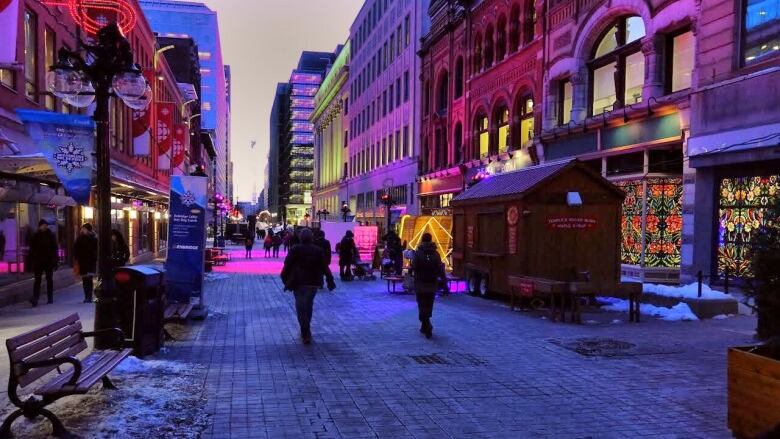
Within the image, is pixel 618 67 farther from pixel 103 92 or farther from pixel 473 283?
pixel 103 92

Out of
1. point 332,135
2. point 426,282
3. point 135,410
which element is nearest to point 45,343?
point 135,410

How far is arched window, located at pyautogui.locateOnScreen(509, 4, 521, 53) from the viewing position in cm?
2725

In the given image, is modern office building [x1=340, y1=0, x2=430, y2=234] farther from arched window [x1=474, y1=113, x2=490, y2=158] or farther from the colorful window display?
the colorful window display

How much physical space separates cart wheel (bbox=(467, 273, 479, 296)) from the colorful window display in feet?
18.5

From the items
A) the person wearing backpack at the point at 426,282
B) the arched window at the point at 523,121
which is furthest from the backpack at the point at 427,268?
the arched window at the point at 523,121

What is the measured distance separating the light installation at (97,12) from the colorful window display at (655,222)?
15348 mm

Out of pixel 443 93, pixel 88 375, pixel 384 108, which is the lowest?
pixel 88 375

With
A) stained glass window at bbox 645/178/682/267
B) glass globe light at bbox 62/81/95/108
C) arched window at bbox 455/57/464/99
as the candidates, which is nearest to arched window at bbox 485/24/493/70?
arched window at bbox 455/57/464/99

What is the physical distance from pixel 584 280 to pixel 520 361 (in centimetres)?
581

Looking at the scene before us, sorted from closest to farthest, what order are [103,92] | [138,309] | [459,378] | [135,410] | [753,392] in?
[753,392], [135,410], [459,378], [138,309], [103,92]

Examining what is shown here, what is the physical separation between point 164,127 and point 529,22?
1796 cm

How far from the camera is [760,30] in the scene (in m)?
14.2

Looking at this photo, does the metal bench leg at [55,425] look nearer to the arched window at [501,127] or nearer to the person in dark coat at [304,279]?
the person in dark coat at [304,279]

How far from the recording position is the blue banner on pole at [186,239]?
12062 mm
